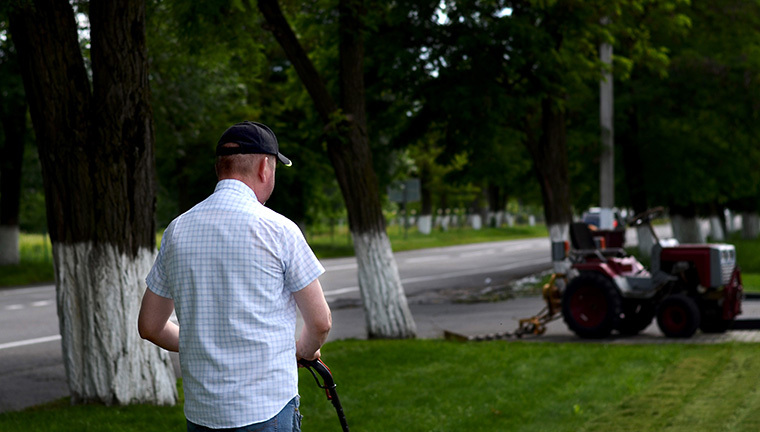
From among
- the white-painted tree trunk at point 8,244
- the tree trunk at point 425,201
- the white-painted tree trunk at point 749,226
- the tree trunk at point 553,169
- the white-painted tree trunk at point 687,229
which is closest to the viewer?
the tree trunk at point 553,169

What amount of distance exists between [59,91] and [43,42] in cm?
38

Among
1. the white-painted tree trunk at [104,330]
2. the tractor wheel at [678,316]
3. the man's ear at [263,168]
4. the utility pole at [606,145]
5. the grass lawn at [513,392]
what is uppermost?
the utility pole at [606,145]

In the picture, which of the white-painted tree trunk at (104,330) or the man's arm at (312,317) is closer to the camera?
the man's arm at (312,317)

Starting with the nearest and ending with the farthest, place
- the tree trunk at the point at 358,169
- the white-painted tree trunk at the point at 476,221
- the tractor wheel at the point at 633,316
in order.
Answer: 1. the tree trunk at the point at 358,169
2. the tractor wheel at the point at 633,316
3. the white-painted tree trunk at the point at 476,221

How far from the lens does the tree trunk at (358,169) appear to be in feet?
41.1

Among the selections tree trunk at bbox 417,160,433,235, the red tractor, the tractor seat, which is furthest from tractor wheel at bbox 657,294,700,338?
tree trunk at bbox 417,160,433,235

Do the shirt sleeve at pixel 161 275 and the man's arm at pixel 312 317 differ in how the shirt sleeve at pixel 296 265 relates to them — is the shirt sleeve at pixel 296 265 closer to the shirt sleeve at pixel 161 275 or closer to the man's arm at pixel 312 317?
the man's arm at pixel 312 317

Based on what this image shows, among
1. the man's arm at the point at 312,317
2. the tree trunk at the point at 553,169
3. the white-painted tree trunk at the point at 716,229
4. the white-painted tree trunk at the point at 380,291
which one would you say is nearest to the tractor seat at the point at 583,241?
the white-painted tree trunk at the point at 380,291

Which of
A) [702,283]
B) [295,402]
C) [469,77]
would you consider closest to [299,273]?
[295,402]

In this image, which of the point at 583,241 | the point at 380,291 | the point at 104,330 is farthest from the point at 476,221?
the point at 104,330

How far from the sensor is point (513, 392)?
897cm

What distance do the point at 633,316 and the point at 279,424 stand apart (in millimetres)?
10612

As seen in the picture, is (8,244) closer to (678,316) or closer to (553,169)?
(553,169)

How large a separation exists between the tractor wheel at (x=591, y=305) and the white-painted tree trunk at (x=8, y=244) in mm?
19265
